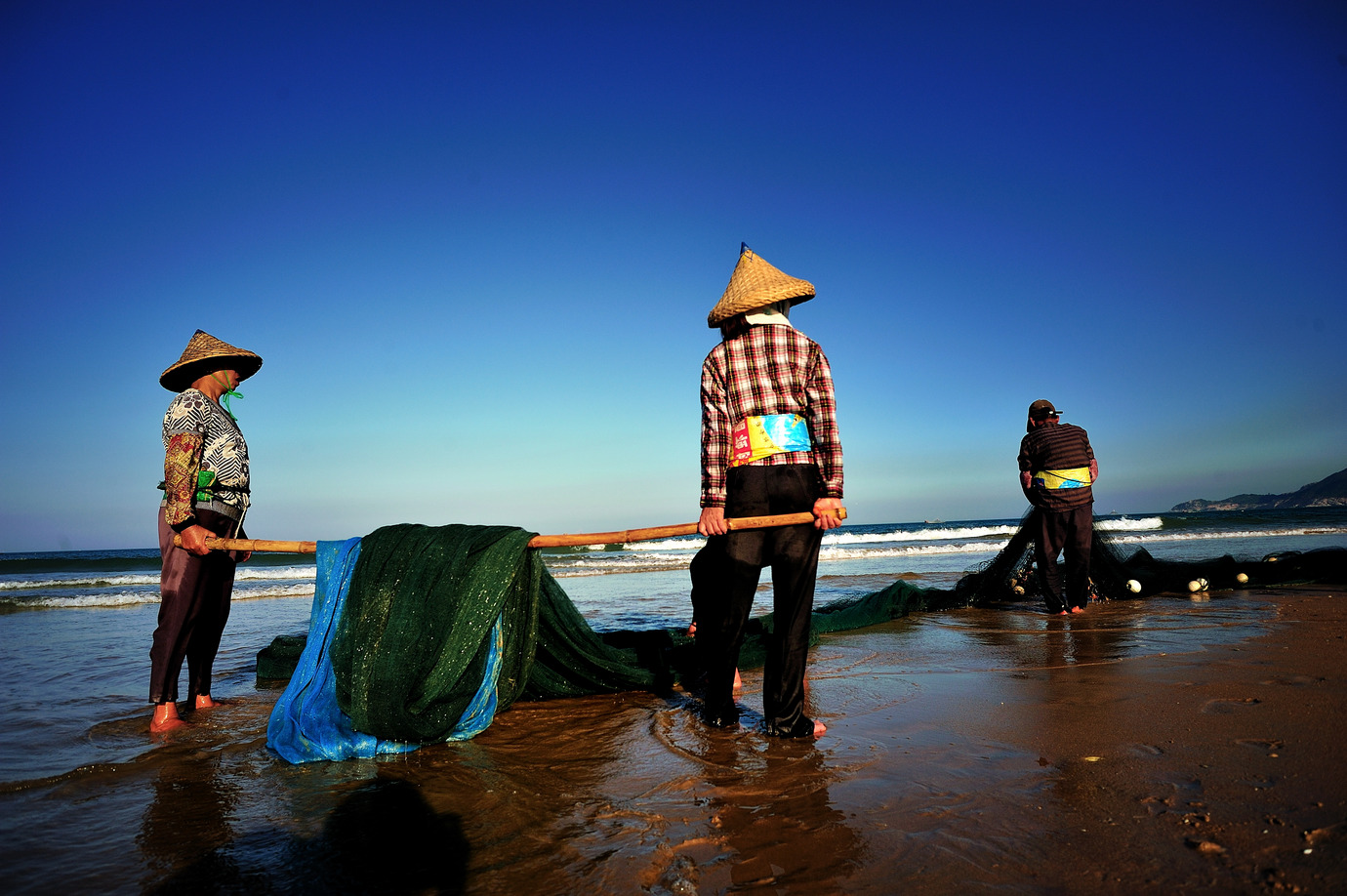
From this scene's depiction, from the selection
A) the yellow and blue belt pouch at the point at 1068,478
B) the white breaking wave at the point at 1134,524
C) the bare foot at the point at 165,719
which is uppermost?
the yellow and blue belt pouch at the point at 1068,478

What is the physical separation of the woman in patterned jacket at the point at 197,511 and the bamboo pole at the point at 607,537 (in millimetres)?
137

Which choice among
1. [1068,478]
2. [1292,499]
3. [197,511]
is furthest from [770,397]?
[1292,499]

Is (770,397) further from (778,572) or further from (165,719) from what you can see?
(165,719)

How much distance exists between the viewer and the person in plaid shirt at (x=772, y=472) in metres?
3.29

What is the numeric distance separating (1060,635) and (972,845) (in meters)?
4.37

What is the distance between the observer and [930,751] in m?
2.96

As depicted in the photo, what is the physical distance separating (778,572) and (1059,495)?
497 centimetres

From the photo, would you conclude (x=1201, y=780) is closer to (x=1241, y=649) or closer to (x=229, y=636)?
(x=1241, y=649)

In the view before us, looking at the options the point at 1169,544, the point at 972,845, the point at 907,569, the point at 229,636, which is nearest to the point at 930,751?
the point at 972,845

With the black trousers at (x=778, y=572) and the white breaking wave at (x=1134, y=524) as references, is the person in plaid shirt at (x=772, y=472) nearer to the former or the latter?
the black trousers at (x=778, y=572)

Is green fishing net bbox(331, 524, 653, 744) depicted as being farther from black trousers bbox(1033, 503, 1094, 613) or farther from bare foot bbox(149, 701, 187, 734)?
black trousers bbox(1033, 503, 1094, 613)

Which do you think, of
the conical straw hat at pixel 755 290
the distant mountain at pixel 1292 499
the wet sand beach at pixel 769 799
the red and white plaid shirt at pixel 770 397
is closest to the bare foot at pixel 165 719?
the wet sand beach at pixel 769 799

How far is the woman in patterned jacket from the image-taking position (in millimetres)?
4012

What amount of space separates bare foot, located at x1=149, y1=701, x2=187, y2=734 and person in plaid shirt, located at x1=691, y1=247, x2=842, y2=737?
3.10 meters
